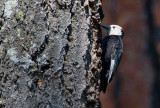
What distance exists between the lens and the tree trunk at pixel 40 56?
2.62m

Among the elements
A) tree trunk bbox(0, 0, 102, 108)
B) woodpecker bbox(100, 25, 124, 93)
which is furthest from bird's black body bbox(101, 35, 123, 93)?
tree trunk bbox(0, 0, 102, 108)

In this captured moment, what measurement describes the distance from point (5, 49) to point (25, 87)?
24 cm

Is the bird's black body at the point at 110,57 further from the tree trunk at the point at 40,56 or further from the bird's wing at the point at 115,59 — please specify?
the tree trunk at the point at 40,56

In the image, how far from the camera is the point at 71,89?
9.03 ft

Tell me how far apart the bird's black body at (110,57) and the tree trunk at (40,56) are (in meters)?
0.91

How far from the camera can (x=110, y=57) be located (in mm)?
3977

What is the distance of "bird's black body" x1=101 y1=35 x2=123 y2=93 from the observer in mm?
3743

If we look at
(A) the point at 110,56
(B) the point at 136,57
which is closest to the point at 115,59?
(A) the point at 110,56

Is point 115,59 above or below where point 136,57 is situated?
above

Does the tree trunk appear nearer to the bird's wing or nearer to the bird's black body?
the bird's black body

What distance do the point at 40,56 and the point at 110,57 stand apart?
1400 millimetres

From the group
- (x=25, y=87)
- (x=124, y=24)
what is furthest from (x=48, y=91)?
(x=124, y=24)

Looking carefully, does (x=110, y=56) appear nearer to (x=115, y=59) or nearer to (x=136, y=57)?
(x=115, y=59)

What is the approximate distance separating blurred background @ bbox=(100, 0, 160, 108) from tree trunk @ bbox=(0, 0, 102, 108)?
567cm
